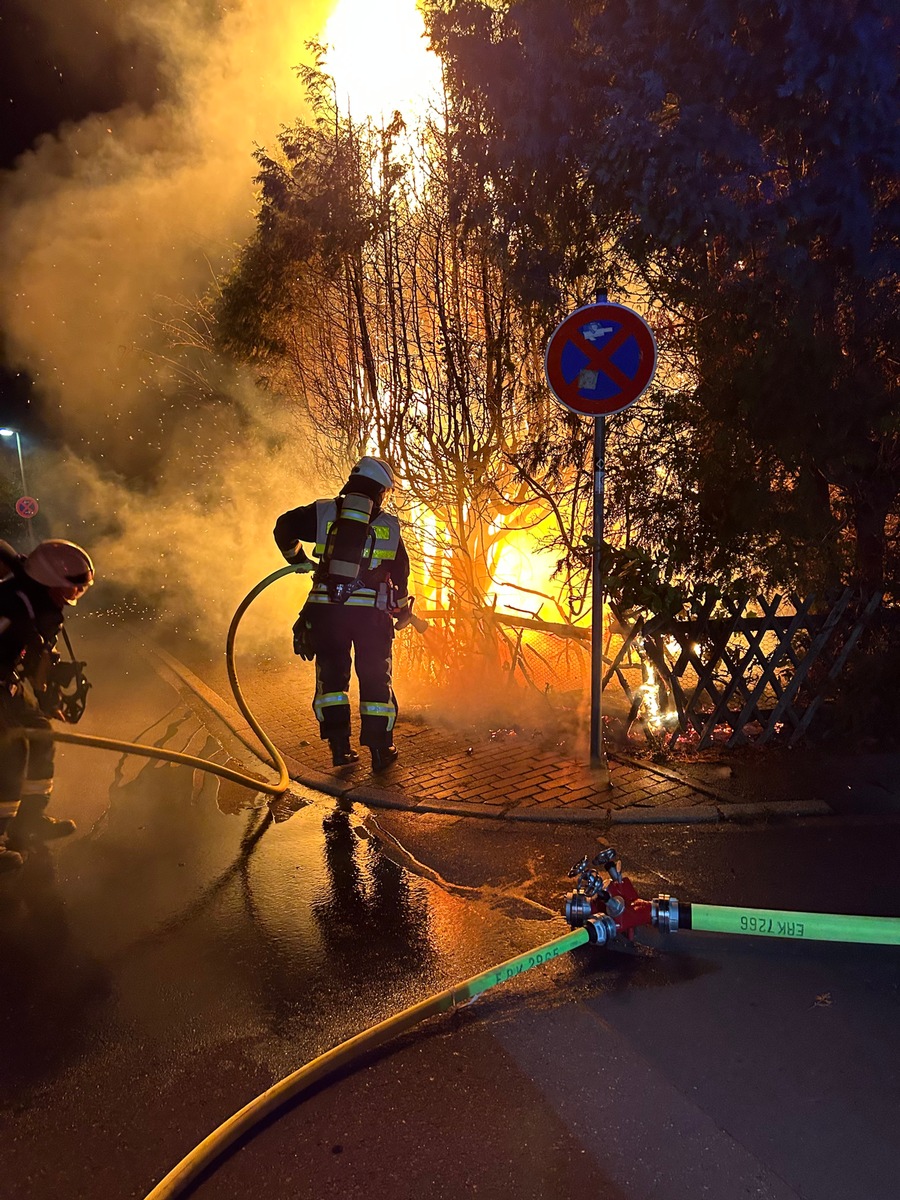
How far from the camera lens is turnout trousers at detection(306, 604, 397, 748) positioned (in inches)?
220

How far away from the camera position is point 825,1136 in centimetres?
239

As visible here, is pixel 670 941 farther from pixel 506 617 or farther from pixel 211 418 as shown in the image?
pixel 211 418

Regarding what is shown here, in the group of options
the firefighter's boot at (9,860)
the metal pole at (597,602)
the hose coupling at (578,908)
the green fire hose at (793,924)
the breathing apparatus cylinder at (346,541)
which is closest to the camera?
the green fire hose at (793,924)

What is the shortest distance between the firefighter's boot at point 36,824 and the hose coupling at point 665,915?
11.7 feet

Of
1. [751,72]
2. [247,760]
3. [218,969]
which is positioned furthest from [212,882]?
[751,72]

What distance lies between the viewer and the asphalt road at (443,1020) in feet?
7.73

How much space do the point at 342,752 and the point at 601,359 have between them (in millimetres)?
3174

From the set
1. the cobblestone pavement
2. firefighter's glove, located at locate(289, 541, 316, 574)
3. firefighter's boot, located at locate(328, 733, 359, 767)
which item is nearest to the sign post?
the cobblestone pavement

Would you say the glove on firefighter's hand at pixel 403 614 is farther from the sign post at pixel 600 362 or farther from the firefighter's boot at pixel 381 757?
the sign post at pixel 600 362

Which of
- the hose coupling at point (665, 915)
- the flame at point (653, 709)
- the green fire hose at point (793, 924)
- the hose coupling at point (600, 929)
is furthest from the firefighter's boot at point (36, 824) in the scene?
the flame at point (653, 709)

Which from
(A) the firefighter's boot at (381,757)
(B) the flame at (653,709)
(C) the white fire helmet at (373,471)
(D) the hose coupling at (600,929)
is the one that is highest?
(C) the white fire helmet at (373,471)

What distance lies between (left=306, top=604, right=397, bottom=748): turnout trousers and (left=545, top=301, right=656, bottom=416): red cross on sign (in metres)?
2.00

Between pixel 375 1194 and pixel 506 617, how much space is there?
541 cm

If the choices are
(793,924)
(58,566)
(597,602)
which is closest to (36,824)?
(58,566)
